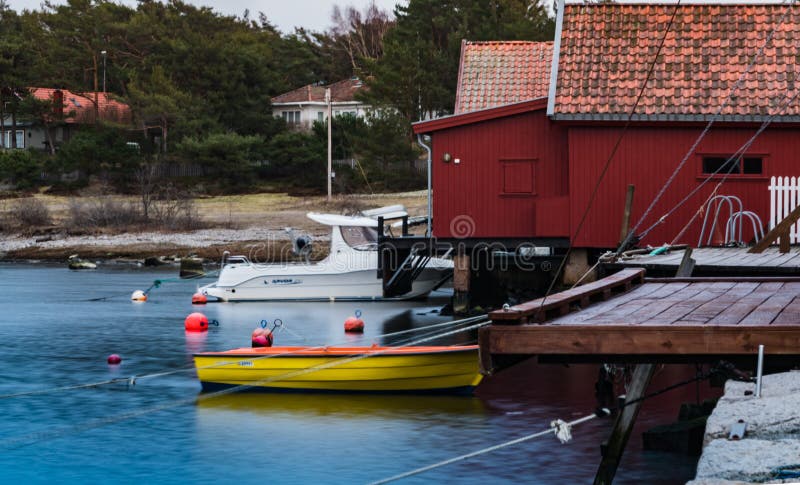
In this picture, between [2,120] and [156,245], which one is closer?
[156,245]

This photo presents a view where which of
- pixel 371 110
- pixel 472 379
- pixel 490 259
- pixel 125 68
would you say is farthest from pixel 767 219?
pixel 125 68

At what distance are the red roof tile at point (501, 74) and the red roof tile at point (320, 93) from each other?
48.8 m

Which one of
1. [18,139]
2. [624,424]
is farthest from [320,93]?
[624,424]

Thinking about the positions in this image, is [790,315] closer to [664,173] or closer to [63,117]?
[664,173]

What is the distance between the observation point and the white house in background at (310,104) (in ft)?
273

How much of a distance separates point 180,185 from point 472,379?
56924 millimetres

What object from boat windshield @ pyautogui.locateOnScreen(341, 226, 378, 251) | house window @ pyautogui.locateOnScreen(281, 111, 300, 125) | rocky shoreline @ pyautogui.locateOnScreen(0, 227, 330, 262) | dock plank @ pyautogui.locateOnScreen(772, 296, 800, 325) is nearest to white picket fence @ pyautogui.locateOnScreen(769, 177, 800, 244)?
dock plank @ pyautogui.locateOnScreen(772, 296, 800, 325)

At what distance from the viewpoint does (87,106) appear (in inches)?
3209

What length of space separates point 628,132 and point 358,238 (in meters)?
12.6

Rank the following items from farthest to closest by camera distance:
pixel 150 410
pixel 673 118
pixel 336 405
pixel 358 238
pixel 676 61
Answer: pixel 358 238 → pixel 676 61 → pixel 673 118 → pixel 336 405 → pixel 150 410

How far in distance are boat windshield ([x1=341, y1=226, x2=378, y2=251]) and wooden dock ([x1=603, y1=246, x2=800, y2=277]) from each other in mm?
18980

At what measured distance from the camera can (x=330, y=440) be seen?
1689 cm

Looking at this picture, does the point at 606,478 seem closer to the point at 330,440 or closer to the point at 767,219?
the point at 330,440

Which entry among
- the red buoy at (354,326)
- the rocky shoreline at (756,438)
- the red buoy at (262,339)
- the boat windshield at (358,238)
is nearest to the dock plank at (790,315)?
the rocky shoreline at (756,438)
